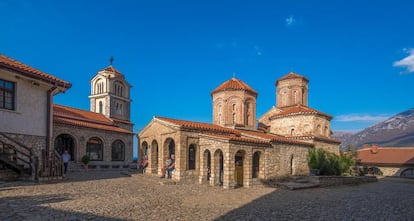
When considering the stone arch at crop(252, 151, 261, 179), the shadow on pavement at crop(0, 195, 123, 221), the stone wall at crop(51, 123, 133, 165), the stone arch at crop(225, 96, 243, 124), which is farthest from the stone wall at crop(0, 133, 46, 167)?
the stone arch at crop(225, 96, 243, 124)

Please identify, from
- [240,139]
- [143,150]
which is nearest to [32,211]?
[240,139]

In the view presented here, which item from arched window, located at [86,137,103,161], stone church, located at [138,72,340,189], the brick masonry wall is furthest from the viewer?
arched window, located at [86,137,103,161]

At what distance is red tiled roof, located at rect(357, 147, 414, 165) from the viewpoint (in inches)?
1345

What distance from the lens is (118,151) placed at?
2741cm

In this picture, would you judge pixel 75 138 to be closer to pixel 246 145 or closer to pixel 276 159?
pixel 246 145

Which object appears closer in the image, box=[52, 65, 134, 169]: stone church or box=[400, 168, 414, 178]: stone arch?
box=[52, 65, 134, 169]: stone church

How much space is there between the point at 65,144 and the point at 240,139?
615 inches

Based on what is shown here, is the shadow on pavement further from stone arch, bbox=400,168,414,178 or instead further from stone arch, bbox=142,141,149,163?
stone arch, bbox=400,168,414,178

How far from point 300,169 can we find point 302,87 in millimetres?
10049

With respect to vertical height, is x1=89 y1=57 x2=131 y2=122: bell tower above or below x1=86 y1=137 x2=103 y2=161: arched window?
above

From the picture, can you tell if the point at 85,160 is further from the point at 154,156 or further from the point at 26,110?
the point at 26,110

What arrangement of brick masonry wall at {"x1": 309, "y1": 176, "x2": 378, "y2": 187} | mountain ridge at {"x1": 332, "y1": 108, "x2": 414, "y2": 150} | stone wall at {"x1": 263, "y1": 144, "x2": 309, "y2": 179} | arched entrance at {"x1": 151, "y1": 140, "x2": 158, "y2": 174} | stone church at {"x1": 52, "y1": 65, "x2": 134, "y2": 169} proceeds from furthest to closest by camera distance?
mountain ridge at {"x1": 332, "y1": 108, "x2": 414, "y2": 150}, stone church at {"x1": 52, "y1": 65, "x2": 134, "y2": 169}, arched entrance at {"x1": 151, "y1": 140, "x2": 158, "y2": 174}, stone wall at {"x1": 263, "y1": 144, "x2": 309, "y2": 179}, brick masonry wall at {"x1": 309, "y1": 176, "x2": 378, "y2": 187}

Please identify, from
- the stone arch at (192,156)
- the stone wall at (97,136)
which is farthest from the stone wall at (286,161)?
the stone wall at (97,136)

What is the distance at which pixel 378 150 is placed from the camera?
3944 cm
